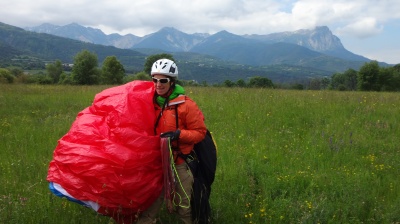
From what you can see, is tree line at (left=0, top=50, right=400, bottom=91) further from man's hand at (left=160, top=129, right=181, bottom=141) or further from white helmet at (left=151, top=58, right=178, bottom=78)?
man's hand at (left=160, top=129, right=181, bottom=141)

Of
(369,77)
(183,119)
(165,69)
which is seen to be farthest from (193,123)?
(369,77)

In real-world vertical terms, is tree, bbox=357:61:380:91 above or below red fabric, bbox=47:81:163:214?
above

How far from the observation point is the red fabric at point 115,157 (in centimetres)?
339

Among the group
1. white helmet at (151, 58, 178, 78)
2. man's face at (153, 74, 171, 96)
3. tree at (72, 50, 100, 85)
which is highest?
white helmet at (151, 58, 178, 78)

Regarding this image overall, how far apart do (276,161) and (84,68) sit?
4867 centimetres

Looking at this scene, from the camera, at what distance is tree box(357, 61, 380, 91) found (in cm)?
5597

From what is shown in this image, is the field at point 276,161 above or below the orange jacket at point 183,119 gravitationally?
below

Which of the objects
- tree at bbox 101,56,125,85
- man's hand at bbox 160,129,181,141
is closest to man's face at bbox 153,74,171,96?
man's hand at bbox 160,129,181,141

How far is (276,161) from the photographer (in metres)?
6.43

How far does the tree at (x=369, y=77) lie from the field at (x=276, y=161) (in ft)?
164

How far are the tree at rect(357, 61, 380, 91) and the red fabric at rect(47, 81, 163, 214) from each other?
59.9 metres

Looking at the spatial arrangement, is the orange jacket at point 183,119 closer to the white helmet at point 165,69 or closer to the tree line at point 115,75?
the white helmet at point 165,69

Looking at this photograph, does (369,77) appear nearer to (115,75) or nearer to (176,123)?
(115,75)

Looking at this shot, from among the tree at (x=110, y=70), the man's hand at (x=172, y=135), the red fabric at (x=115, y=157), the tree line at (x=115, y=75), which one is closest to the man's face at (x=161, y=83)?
the red fabric at (x=115, y=157)
